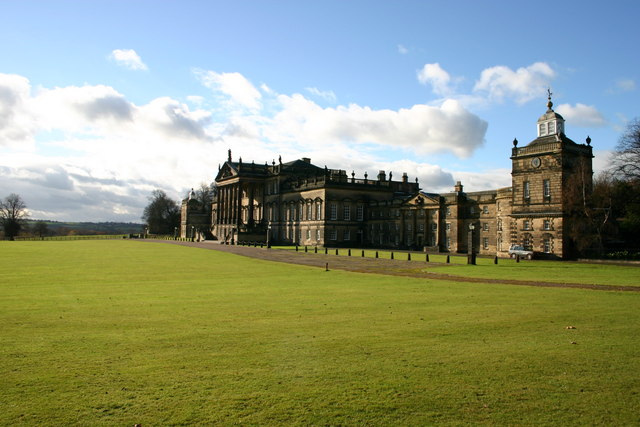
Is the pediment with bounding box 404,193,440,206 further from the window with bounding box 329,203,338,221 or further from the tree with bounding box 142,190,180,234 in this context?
the tree with bounding box 142,190,180,234

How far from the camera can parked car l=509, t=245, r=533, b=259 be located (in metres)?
44.2

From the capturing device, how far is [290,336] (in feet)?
33.4

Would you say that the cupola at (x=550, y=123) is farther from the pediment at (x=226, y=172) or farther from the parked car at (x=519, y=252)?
the pediment at (x=226, y=172)

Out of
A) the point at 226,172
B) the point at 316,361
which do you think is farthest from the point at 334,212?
the point at 316,361

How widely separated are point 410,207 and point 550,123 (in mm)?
22246

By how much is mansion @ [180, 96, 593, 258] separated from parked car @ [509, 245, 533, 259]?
2.48ft

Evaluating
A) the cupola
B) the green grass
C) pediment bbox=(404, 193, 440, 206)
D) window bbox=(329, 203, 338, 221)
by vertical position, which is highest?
the cupola

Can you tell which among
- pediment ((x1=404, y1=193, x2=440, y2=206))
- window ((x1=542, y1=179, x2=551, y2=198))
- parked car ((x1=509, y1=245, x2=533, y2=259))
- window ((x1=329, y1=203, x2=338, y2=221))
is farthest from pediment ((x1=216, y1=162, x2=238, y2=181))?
window ((x1=542, y1=179, x2=551, y2=198))

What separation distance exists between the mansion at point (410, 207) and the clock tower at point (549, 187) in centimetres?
9

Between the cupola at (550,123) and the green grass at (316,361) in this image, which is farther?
the cupola at (550,123)

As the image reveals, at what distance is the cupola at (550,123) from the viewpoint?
46406 mm

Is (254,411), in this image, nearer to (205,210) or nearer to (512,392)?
(512,392)

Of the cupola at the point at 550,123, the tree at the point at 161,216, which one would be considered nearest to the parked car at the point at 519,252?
the cupola at the point at 550,123

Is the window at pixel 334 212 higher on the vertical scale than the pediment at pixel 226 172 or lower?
lower
